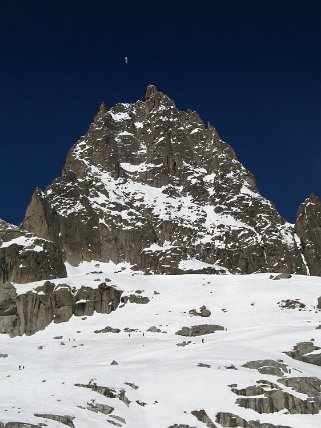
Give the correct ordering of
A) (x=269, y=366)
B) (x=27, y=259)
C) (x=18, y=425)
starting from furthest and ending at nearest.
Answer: (x=27, y=259)
(x=269, y=366)
(x=18, y=425)

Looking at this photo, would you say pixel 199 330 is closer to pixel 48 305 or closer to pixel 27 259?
pixel 48 305

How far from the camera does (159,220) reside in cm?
17762

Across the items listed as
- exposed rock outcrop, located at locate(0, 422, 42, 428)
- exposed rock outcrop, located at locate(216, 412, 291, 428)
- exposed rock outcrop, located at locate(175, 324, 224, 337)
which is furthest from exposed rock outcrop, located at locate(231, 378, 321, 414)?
exposed rock outcrop, located at locate(175, 324, 224, 337)

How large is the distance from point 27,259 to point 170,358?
6367 centimetres

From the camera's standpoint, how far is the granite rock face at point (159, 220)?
16288 centimetres

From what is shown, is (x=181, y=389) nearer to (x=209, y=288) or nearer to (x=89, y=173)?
(x=209, y=288)

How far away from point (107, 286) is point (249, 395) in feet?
139

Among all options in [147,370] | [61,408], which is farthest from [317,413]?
[61,408]

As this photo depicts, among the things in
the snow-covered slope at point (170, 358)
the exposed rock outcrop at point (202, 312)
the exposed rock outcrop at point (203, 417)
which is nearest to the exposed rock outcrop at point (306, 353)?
the snow-covered slope at point (170, 358)

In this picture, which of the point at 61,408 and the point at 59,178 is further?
the point at 59,178

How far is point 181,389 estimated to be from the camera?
38438 millimetres

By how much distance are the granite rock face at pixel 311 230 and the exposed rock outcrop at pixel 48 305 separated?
349 ft

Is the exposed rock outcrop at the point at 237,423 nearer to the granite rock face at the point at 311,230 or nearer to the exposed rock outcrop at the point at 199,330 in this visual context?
the exposed rock outcrop at the point at 199,330

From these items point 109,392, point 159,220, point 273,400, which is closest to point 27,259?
point 159,220
